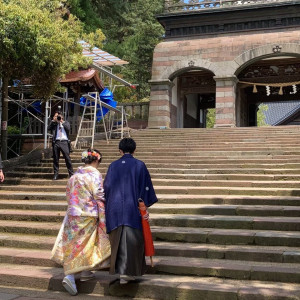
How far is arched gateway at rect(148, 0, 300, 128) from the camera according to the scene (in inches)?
763

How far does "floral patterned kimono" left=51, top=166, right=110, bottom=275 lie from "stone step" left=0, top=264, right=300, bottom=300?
341 mm

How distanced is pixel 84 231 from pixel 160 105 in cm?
1606

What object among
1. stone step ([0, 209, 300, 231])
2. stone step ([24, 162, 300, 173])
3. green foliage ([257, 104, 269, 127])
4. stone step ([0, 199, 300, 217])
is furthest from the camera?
green foliage ([257, 104, 269, 127])

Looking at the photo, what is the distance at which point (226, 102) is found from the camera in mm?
19453

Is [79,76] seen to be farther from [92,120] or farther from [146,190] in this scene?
[146,190]

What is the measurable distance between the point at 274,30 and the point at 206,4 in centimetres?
359

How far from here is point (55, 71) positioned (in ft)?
36.5

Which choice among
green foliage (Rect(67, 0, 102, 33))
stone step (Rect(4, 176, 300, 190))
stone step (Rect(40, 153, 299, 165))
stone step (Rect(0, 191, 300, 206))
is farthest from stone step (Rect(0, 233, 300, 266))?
green foliage (Rect(67, 0, 102, 33))

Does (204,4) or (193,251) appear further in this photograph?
(204,4)

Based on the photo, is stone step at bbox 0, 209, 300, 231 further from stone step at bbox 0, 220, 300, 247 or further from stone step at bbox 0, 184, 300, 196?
stone step at bbox 0, 184, 300, 196

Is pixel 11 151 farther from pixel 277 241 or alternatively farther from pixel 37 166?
pixel 277 241

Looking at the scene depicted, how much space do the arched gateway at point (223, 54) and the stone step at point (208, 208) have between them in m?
12.4

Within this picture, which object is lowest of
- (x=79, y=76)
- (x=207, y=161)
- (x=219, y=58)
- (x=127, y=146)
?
(x=207, y=161)

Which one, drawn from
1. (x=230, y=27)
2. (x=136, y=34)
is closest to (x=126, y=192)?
(x=230, y=27)
